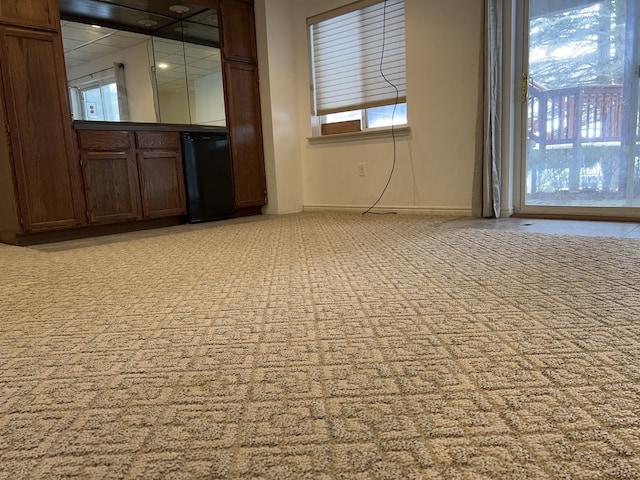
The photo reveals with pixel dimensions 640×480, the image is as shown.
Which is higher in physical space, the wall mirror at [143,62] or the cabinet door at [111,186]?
the wall mirror at [143,62]

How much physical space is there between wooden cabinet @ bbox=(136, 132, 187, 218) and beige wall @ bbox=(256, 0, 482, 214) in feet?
3.16

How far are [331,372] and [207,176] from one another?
330cm

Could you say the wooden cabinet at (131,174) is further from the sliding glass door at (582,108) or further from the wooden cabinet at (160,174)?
the sliding glass door at (582,108)

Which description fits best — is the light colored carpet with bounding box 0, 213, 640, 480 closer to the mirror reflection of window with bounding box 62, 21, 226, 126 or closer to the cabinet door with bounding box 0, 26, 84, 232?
the cabinet door with bounding box 0, 26, 84, 232

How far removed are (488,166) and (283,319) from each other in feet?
8.20

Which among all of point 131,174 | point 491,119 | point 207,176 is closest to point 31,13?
point 131,174

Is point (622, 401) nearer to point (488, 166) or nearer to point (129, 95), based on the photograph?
point (488, 166)

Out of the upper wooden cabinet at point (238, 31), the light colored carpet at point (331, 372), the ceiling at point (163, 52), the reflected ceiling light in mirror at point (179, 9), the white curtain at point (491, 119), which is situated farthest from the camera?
the upper wooden cabinet at point (238, 31)

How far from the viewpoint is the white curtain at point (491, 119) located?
3.09 meters

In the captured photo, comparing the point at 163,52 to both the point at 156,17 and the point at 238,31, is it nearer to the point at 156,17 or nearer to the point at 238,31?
the point at 156,17

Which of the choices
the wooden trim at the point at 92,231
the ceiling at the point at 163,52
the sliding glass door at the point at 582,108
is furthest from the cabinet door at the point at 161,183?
the sliding glass door at the point at 582,108

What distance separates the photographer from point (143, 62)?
3900 millimetres

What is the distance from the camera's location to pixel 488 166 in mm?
3168

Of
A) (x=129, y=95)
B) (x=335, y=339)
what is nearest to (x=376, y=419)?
(x=335, y=339)
